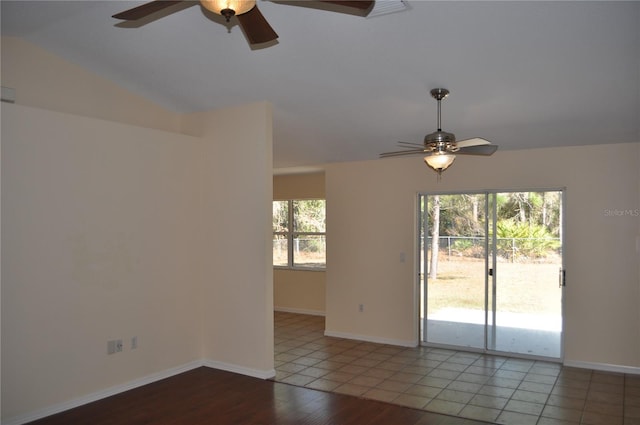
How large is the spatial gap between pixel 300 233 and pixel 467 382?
14.1 feet

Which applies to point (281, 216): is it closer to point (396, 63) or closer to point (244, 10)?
point (396, 63)

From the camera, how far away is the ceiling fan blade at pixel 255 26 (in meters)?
2.38

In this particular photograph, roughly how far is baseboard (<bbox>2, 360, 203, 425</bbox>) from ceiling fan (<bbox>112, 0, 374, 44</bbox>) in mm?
3101

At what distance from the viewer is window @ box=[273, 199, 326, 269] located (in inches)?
323

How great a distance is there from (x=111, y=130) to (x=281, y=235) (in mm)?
4535

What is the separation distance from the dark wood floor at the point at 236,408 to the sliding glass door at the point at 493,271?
87.0 inches

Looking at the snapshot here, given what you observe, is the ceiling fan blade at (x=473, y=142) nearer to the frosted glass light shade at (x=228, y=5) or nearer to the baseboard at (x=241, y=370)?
the frosted glass light shade at (x=228, y=5)

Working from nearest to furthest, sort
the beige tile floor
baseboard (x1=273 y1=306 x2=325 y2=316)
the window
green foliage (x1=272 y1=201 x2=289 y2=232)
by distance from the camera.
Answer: the beige tile floor < baseboard (x1=273 y1=306 x2=325 y2=316) < the window < green foliage (x1=272 y1=201 x2=289 y2=232)

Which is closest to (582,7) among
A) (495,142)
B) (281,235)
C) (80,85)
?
(495,142)

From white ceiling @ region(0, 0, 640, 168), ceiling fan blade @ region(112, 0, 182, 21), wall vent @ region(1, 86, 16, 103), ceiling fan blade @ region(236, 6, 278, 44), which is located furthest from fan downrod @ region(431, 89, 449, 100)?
wall vent @ region(1, 86, 16, 103)

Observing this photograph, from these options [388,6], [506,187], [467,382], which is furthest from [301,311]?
[388,6]

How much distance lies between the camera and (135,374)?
4523 mm

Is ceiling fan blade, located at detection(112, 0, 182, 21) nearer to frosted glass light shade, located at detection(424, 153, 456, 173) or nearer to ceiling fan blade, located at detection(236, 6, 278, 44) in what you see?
ceiling fan blade, located at detection(236, 6, 278, 44)

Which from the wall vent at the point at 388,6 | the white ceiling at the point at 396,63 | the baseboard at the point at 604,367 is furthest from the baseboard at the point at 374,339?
the wall vent at the point at 388,6
